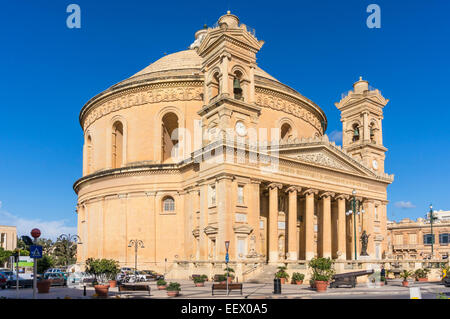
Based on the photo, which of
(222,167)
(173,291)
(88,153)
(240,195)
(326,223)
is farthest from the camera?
(88,153)

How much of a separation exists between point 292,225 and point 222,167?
899cm

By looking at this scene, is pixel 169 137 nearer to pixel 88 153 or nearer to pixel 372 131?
pixel 88 153

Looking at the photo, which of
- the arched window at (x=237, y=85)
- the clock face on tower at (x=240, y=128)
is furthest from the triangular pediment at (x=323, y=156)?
the arched window at (x=237, y=85)

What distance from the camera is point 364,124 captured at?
54344 mm

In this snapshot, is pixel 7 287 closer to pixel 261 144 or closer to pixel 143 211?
pixel 143 211

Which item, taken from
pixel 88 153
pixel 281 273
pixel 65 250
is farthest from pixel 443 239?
pixel 65 250

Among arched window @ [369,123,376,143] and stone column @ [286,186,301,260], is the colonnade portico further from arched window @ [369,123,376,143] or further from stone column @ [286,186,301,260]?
arched window @ [369,123,376,143]

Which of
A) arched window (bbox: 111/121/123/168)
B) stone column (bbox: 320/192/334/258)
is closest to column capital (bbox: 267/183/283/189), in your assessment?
stone column (bbox: 320/192/334/258)

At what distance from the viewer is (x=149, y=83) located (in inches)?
1950

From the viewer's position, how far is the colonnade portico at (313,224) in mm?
40594

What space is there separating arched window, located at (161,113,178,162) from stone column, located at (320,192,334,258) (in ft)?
54.0

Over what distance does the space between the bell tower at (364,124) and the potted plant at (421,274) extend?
54.3ft

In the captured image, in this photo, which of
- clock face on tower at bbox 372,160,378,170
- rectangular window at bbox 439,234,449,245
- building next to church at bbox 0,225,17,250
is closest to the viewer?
clock face on tower at bbox 372,160,378,170

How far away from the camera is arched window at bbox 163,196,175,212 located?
46.8 metres
